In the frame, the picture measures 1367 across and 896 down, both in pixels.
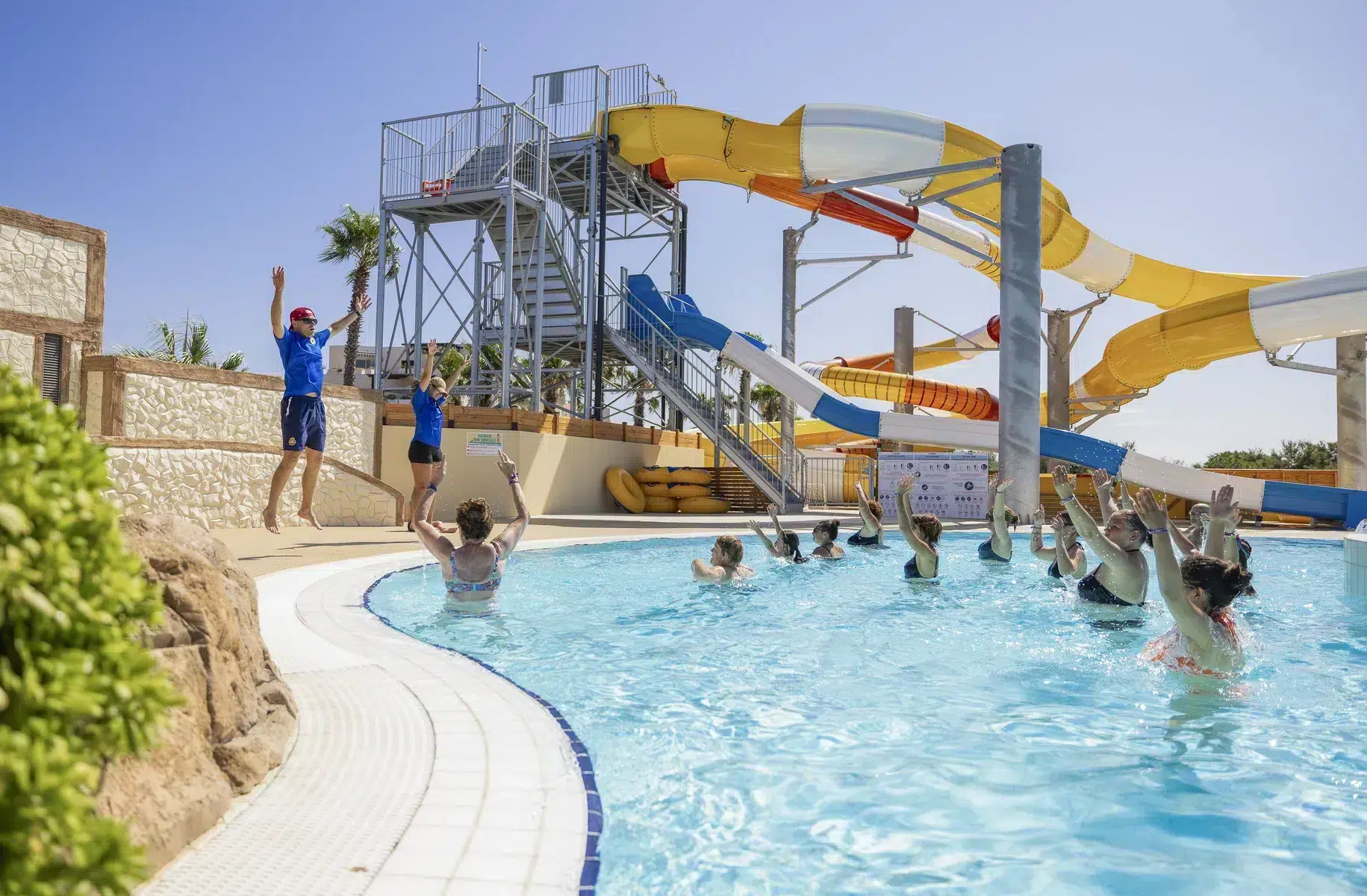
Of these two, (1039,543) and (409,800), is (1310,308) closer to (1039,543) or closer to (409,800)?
(1039,543)

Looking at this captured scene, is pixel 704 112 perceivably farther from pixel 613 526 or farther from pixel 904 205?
pixel 613 526

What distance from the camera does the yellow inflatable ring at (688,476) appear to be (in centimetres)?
1695

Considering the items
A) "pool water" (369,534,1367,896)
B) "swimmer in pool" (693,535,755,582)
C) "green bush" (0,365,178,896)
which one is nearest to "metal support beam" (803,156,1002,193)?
"swimmer in pool" (693,535,755,582)

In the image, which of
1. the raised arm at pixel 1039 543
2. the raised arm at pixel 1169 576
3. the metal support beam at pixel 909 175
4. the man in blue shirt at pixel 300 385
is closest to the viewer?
the raised arm at pixel 1169 576

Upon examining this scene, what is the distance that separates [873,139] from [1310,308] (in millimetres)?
7444

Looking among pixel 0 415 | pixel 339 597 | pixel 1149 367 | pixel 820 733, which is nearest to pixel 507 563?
pixel 339 597

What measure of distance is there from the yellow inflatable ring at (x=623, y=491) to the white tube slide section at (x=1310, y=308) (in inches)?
436

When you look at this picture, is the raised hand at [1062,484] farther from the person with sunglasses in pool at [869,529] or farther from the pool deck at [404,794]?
the person with sunglasses in pool at [869,529]

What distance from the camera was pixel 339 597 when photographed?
5.55m

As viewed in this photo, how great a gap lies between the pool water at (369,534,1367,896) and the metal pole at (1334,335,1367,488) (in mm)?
9527

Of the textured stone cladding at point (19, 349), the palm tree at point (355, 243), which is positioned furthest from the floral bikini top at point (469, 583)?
the palm tree at point (355, 243)

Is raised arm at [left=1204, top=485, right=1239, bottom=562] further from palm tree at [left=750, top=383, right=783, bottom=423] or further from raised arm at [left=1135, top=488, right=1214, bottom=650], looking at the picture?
palm tree at [left=750, top=383, right=783, bottom=423]

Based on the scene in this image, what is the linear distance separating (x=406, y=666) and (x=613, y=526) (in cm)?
914

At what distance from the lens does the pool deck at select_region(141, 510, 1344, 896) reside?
183 cm
